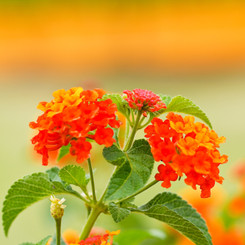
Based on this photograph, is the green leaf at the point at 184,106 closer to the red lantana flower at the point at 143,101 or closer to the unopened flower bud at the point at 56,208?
the red lantana flower at the point at 143,101

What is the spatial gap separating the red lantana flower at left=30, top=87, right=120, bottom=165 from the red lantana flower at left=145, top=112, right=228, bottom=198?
52mm

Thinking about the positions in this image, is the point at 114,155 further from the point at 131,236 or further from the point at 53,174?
the point at 131,236

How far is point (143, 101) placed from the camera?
581 mm

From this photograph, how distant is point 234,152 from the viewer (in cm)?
337

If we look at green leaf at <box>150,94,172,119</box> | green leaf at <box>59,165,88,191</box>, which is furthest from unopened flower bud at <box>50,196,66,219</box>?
green leaf at <box>150,94,172,119</box>

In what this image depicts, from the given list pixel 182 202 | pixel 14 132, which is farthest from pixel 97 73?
pixel 182 202

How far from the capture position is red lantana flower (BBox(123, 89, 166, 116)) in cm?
58

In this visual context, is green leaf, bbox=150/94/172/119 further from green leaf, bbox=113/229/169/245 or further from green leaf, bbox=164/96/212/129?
green leaf, bbox=113/229/169/245

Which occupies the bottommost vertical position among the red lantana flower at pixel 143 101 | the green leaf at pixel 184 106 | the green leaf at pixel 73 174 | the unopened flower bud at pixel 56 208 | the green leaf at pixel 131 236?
the unopened flower bud at pixel 56 208

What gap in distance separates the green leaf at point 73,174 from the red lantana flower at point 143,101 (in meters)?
0.10

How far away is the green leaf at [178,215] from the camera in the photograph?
567 mm

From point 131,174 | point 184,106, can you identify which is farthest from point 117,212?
point 184,106

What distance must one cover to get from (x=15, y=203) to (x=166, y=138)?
199 mm

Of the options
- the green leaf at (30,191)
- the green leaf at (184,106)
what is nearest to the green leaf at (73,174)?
the green leaf at (30,191)
